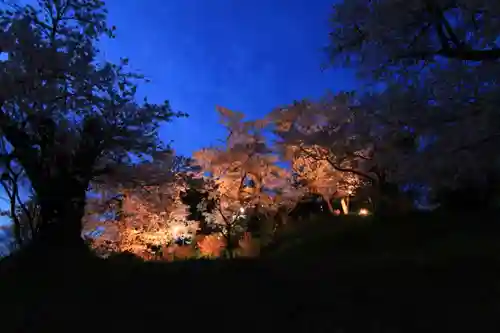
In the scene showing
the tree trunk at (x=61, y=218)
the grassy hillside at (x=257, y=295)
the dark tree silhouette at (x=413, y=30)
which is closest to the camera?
the grassy hillside at (x=257, y=295)

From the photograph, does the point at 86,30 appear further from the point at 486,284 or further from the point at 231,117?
the point at 231,117

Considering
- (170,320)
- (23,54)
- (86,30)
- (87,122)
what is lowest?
(170,320)

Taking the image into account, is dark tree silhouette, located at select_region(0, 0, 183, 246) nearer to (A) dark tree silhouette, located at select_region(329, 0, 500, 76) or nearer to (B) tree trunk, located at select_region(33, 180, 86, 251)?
(B) tree trunk, located at select_region(33, 180, 86, 251)

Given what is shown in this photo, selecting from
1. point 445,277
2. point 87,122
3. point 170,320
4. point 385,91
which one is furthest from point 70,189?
point 445,277

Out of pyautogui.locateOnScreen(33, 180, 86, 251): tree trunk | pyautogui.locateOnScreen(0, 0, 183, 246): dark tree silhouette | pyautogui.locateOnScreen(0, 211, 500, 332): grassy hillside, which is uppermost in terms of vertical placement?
pyautogui.locateOnScreen(0, 0, 183, 246): dark tree silhouette

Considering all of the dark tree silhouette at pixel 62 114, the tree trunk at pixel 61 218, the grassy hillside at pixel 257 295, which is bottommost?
the grassy hillside at pixel 257 295

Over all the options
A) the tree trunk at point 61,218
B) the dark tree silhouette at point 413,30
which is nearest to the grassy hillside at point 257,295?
the tree trunk at point 61,218

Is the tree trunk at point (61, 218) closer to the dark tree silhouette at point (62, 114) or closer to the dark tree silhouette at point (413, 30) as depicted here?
the dark tree silhouette at point (62, 114)

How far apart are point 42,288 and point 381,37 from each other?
5.10 metres

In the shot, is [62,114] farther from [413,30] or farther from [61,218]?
[413,30]

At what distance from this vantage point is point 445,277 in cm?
345

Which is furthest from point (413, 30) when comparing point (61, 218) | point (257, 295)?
point (61, 218)

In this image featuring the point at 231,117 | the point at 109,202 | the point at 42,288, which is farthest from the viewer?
the point at 231,117

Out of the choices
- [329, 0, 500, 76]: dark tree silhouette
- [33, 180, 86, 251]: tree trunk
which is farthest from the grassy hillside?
[329, 0, 500, 76]: dark tree silhouette
